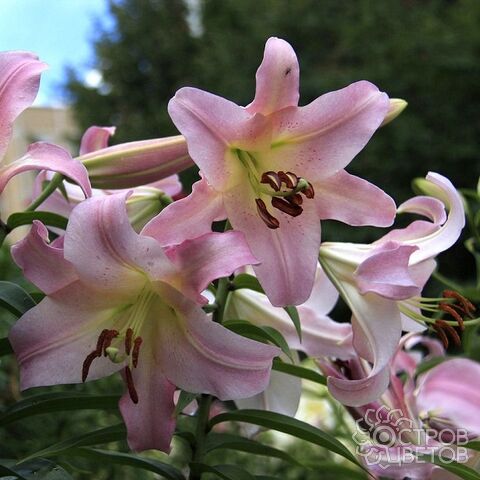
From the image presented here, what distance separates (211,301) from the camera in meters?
0.56

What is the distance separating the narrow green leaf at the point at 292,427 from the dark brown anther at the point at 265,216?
0.12 metres

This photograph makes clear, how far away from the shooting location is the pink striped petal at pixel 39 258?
43 centimetres

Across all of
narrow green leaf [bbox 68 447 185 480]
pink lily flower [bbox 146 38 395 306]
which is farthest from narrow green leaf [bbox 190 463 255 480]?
pink lily flower [bbox 146 38 395 306]

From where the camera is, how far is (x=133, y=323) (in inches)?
18.7

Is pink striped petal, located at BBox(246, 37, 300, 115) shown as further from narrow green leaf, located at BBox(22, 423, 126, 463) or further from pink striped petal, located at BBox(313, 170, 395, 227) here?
narrow green leaf, located at BBox(22, 423, 126, 463)

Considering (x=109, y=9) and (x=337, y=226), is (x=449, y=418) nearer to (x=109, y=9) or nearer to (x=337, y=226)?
(x=337, y=226)

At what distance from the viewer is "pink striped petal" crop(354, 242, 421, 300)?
459 mm

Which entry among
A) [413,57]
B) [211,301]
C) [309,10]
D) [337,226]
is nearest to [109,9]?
[309,10]

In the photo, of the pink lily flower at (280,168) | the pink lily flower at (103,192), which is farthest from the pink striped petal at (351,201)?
the pink lily flower at (103,192)

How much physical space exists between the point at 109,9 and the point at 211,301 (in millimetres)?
8705

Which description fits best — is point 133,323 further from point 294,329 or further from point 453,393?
point 453,393

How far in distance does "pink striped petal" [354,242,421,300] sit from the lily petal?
0.03 meters

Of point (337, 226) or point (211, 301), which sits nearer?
point (211, 301)

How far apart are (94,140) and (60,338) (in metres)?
0.17
